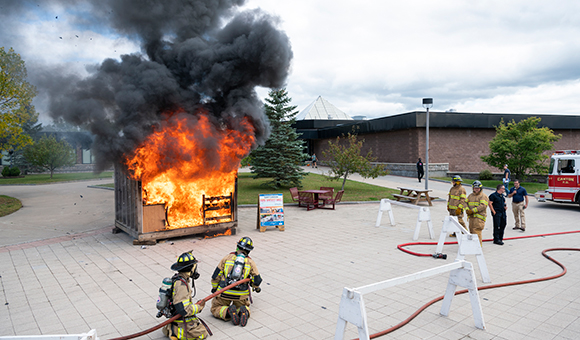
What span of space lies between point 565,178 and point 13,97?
89.2 feet

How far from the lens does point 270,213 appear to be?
37.5ft

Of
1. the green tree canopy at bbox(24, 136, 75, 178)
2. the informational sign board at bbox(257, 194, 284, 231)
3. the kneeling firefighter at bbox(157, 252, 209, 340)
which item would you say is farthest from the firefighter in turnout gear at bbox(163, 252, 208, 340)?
the green tree canopy at bbox(24, 136, 75, 178)

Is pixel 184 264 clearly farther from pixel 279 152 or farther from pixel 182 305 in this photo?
pixel 279 152

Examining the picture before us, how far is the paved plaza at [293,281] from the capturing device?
4.97m

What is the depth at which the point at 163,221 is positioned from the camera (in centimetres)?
962

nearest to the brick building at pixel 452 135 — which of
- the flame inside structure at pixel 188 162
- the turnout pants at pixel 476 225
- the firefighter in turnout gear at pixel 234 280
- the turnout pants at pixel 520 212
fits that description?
the turnout pants at pixel 520 212

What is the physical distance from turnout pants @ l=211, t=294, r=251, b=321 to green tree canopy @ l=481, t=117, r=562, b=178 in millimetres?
23644

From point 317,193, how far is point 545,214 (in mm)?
9308

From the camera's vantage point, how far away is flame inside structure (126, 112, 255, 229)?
9461mm

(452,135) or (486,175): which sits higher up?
(452,135)

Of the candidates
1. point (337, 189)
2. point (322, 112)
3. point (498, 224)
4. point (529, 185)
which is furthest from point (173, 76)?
point (322, 112)

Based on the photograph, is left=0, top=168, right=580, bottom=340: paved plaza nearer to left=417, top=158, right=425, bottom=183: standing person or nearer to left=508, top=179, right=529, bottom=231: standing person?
left=508, top=179, right=529, bottom=231: standing person

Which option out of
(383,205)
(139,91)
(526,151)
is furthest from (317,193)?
(526,151)

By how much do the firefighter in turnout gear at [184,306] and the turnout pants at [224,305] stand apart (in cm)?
56
